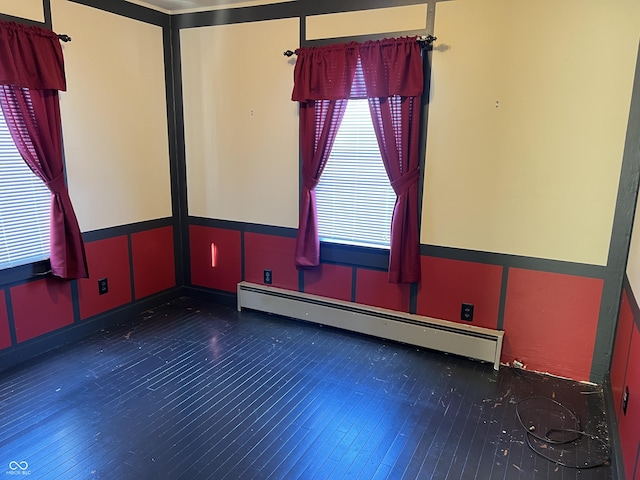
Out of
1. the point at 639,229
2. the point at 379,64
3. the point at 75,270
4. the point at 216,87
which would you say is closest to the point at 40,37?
the point at 216,87

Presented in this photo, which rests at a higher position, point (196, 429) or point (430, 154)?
point (430, 154)

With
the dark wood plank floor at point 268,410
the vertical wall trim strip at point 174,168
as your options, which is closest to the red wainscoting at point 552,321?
the dark wood plank floor at point 268,410

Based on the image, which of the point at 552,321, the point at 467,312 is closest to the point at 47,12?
the point at 467,312

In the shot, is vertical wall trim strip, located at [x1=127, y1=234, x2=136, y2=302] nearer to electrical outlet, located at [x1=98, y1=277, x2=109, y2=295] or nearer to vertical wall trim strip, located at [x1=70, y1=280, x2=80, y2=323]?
electrical outlet, located at [x1=98, y1=277, x2=109, y2=295]

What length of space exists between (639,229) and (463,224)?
106cm

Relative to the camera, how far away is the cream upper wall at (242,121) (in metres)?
3.74

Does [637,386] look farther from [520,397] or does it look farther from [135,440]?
[135,440]

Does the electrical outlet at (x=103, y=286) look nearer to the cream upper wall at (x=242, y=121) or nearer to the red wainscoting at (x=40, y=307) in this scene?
the red wainscoting at (x=40, y=307)

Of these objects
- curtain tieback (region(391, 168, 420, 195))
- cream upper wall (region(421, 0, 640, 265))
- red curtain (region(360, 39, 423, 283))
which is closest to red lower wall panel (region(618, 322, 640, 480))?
cream upper wall (region(421, 0, 640, 265))

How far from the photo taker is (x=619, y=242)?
282 cm

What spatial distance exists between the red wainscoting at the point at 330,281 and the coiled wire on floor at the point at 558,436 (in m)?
1.56

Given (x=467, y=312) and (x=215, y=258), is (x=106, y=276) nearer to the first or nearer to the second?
(x=215, y=258)

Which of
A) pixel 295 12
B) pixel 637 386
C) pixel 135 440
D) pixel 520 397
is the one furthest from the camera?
pixel 295 12

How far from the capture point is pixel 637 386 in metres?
1.96
